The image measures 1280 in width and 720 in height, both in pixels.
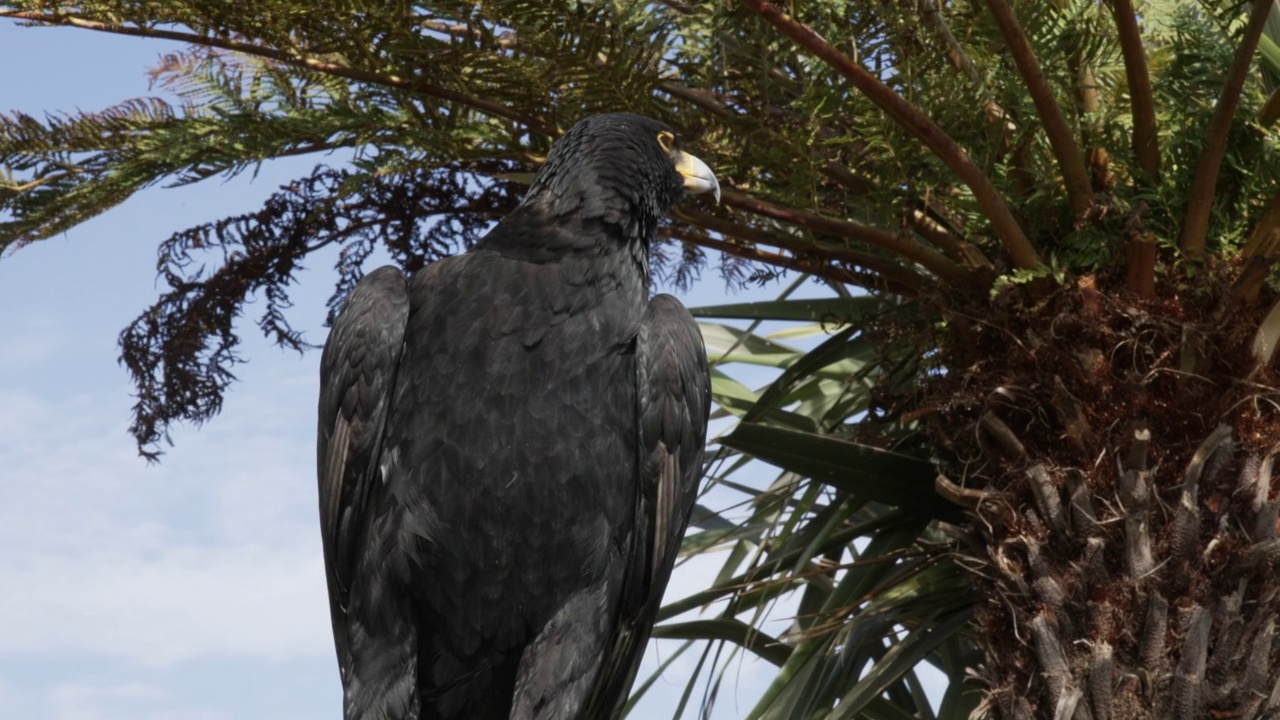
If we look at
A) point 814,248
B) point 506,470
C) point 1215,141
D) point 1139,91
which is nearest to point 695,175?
point 814,248

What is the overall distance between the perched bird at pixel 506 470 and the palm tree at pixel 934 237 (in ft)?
2.34

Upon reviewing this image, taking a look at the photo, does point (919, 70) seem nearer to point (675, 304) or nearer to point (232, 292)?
point (675, 304)

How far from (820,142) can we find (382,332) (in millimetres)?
1381

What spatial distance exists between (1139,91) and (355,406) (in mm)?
2133

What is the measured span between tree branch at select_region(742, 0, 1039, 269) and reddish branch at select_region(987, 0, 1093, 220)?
0.18 metres

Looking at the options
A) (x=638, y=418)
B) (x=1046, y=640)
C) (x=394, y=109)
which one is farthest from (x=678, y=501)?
(x=394, y=109)

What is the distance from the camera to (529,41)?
12.8ft

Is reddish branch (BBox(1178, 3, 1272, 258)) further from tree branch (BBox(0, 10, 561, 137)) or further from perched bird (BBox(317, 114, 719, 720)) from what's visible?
tree branch (BBox(0, 10, 561, 137))

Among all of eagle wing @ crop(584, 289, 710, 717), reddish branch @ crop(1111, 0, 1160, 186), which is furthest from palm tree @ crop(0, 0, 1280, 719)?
eagle wing @ crop(584, 289, 710, 717)

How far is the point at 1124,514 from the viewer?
11.8 ft

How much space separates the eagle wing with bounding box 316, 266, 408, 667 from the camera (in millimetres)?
3355

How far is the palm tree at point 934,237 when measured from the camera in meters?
3.59

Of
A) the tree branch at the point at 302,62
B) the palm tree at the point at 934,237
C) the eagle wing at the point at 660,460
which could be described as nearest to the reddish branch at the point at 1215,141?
the palm tree at the point at 934,237

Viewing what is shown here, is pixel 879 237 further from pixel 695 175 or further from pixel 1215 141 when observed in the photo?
pixel 1215 141
